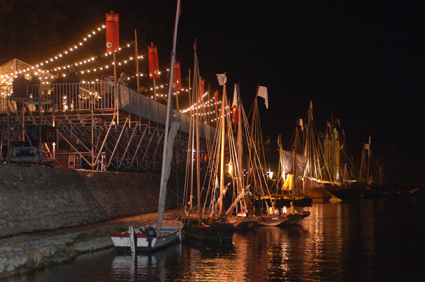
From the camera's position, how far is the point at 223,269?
62.1ft

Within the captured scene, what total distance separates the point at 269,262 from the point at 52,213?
35.2ft

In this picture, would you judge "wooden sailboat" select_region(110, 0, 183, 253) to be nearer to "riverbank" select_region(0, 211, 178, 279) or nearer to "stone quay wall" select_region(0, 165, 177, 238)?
"riverbank" select_region(0, 211, 178, 279)

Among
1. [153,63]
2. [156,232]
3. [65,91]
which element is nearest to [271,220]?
[156,232]

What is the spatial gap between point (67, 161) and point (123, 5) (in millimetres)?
25655

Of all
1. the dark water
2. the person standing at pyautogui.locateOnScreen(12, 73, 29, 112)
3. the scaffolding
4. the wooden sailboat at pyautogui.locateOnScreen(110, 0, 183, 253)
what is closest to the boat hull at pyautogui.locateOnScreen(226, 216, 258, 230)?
the dark water

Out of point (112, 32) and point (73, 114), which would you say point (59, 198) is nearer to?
point (73, 114)

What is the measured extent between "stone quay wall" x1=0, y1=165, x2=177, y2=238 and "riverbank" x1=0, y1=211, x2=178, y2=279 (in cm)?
67

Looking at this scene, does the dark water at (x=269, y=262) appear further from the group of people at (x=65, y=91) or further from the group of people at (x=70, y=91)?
the group of people at (x=65, y=91)

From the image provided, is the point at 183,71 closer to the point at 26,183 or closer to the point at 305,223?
the point at 305,223

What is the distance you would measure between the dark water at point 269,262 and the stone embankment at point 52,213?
78cm

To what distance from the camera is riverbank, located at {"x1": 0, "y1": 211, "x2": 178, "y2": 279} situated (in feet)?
53.3

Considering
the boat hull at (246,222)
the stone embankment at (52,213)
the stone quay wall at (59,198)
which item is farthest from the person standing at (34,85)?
the boat hull at (246,222)

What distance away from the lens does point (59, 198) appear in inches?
855

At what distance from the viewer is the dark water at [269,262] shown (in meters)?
17.4
